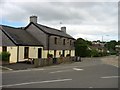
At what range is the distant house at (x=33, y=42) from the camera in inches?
1421

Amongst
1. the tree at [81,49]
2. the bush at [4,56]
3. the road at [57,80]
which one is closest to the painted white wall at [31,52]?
the bush at [4,56]

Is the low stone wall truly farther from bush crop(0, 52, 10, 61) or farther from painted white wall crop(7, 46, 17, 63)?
bush crop(0, 52, 10, 61)

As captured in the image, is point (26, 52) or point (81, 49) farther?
point (81, 49)

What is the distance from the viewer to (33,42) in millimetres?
43062

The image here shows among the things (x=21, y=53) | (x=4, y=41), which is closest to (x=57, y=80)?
(x=4, y=41)

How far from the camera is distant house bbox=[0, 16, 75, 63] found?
118 ft

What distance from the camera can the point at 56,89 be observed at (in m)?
13.4

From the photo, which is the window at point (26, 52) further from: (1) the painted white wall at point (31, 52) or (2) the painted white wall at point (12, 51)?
(2) the painted white wall at point (12, 51)

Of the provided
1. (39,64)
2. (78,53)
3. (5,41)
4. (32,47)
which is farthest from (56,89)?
(78,53)

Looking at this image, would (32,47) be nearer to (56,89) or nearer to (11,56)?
(11,56)

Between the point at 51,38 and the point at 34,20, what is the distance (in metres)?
4.60

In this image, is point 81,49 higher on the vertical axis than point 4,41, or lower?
lower

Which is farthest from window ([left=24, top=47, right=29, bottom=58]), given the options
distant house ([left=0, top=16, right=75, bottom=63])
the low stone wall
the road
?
the road

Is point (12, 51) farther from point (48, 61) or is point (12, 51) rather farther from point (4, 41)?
point (48, 61)
